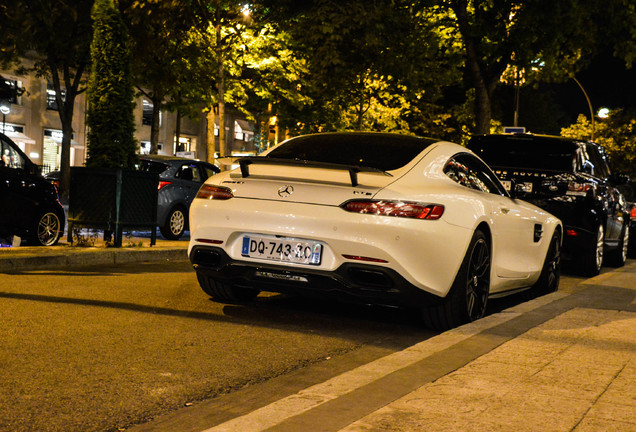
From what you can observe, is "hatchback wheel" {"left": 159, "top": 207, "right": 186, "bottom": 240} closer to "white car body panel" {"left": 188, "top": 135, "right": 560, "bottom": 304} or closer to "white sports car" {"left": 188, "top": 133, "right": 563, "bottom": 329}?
"white sports car" {"left": 188, "top": 133, "right": 563, "bottom": 329}

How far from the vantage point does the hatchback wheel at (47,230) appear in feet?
40.6

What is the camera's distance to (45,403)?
4137mm

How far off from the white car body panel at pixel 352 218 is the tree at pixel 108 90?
6.59 m

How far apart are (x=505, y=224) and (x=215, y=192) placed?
8.46 ft

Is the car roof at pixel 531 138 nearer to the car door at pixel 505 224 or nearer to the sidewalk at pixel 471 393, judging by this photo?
the car door at pixel 505 224

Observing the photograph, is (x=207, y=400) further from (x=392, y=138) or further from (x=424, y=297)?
(x=392, y=138)

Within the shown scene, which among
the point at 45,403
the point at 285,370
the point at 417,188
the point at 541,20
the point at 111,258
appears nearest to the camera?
the point at 45,403

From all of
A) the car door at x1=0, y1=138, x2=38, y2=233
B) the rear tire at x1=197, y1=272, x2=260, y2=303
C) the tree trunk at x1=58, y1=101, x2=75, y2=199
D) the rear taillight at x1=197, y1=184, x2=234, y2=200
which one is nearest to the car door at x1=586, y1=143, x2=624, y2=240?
the rear tire at x1=197, y1=272, x2=260, y2=303

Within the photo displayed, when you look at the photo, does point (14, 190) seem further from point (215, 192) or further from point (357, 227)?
point (357, 227)

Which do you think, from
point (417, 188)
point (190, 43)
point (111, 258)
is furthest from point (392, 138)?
point (190, 43)

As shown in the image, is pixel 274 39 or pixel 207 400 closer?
pixel 207 400

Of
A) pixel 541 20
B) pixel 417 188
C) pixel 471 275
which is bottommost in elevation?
pixel 471 275

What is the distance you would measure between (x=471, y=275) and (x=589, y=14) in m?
18.0

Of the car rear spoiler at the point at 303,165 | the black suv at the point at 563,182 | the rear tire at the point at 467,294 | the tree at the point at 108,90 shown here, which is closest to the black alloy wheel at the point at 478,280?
the rear tire at the point at 467,294
